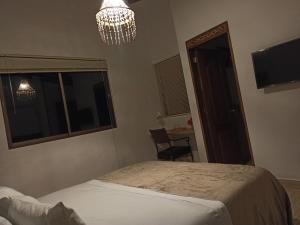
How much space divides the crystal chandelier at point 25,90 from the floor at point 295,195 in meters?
3.44

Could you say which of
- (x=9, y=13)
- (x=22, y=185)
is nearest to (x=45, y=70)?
(x=9, y=13)

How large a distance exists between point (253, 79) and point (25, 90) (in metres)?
2.99

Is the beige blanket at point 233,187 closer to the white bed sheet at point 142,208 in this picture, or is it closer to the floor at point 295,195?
the white bed sheet at point 142,208

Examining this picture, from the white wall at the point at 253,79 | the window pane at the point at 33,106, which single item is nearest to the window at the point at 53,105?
the window pane at the point at 33,106

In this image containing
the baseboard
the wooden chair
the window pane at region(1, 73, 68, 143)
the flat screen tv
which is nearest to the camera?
the flat screen tv

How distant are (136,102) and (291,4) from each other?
9.82ft

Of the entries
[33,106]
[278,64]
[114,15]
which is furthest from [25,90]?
[278,64]

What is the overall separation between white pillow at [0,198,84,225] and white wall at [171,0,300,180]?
8.21 feet

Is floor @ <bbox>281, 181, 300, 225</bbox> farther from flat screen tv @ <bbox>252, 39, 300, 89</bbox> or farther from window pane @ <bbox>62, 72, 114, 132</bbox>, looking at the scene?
window pane @ <bbox>62, 72, 114, 132</bbox>

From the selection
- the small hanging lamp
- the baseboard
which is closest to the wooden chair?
the baseboard

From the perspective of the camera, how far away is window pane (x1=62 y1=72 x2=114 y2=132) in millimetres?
4160

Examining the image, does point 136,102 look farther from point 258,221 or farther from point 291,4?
point 258,221

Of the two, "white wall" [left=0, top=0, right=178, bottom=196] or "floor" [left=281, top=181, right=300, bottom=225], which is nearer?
"floor" [left=281, top=181, right=300, bottom=225]

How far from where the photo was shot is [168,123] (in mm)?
Answer: 5320
